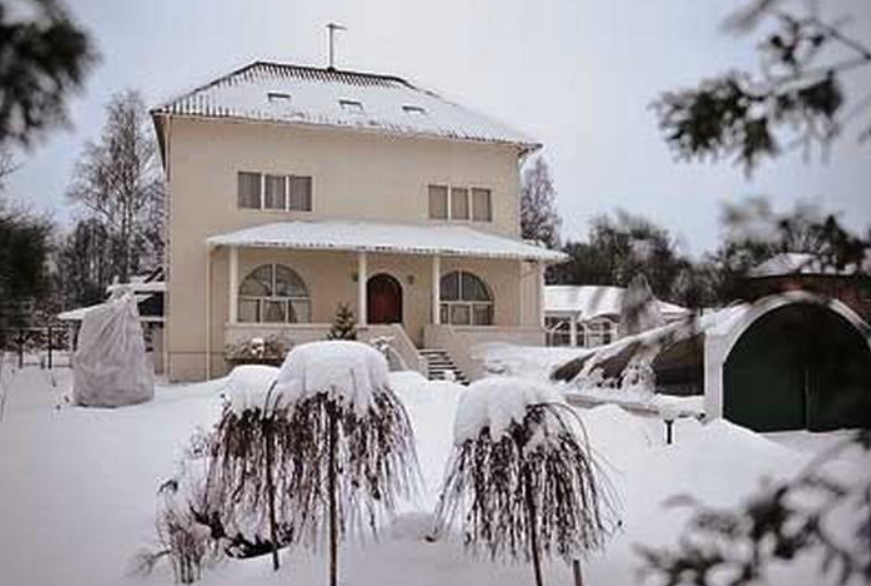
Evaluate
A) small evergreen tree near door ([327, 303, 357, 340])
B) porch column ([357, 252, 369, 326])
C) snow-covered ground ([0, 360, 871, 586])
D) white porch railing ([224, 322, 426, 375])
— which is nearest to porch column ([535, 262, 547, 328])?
white porch railing ([224, 322, 426, 375])

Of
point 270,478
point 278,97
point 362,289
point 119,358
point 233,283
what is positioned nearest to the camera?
point 270,478

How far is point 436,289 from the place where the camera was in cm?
823

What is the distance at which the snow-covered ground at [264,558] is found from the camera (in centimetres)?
128

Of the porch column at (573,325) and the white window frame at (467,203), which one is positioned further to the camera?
the white window frame at (467,203)

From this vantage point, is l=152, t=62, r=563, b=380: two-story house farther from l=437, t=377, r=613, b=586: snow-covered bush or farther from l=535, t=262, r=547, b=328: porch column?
l=437, t=377, r=613, b=586: snow-covered bush

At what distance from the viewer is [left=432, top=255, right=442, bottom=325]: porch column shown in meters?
8.16

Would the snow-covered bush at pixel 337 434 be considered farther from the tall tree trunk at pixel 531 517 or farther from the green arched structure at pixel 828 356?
the green arched structure at pixel 828 356

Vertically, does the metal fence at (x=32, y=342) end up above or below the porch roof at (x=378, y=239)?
below

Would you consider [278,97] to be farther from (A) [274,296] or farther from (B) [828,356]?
(B) [828,356]

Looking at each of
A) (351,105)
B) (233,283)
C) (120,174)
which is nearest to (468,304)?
(351,105)

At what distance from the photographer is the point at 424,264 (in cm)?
847

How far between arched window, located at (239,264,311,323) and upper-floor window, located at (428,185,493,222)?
159 cm

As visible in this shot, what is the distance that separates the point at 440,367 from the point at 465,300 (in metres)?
1.23

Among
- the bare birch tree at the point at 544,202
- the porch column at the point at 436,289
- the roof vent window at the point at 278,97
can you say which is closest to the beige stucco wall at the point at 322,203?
the porch column at the point at 436,289
